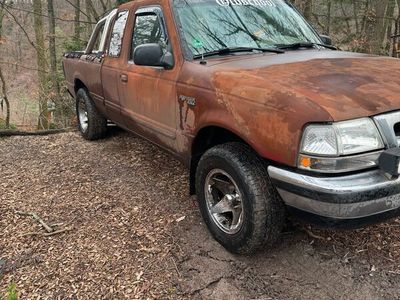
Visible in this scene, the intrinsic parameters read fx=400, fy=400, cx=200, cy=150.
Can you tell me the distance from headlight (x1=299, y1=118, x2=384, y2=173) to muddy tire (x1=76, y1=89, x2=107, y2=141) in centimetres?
419

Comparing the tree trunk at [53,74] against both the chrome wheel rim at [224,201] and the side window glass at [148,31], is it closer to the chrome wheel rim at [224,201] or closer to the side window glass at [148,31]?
the side window glass at [148,31]

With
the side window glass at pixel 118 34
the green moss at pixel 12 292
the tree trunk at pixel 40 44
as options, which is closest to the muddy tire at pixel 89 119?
the side window glass at pixel 118 34

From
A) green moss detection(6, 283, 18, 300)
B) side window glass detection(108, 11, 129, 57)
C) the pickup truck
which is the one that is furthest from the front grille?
side window glass detection(108, 11, 129, 57)

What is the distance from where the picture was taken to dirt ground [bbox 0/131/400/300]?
2811mm

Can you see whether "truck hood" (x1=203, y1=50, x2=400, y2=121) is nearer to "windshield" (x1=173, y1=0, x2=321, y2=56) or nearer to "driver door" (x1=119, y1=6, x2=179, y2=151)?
"windshield" (x1=173, y1=0, x2=321, y2=56)

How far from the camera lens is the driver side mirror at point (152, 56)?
3375mm

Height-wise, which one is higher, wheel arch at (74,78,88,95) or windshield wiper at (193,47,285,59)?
windshield wiper at (193,47,285,59)

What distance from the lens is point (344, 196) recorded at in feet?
7.47

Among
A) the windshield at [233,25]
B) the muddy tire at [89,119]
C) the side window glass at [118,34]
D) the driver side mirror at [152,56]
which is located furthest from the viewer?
the muddy tire at [89,119]

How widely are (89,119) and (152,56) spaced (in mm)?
2920

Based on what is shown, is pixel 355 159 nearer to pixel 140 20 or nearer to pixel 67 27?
pixel 140 20

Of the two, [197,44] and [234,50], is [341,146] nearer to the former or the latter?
[234,50]

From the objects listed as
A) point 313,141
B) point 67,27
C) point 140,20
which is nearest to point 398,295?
point 313,141

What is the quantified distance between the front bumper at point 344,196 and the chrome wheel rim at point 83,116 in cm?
435
